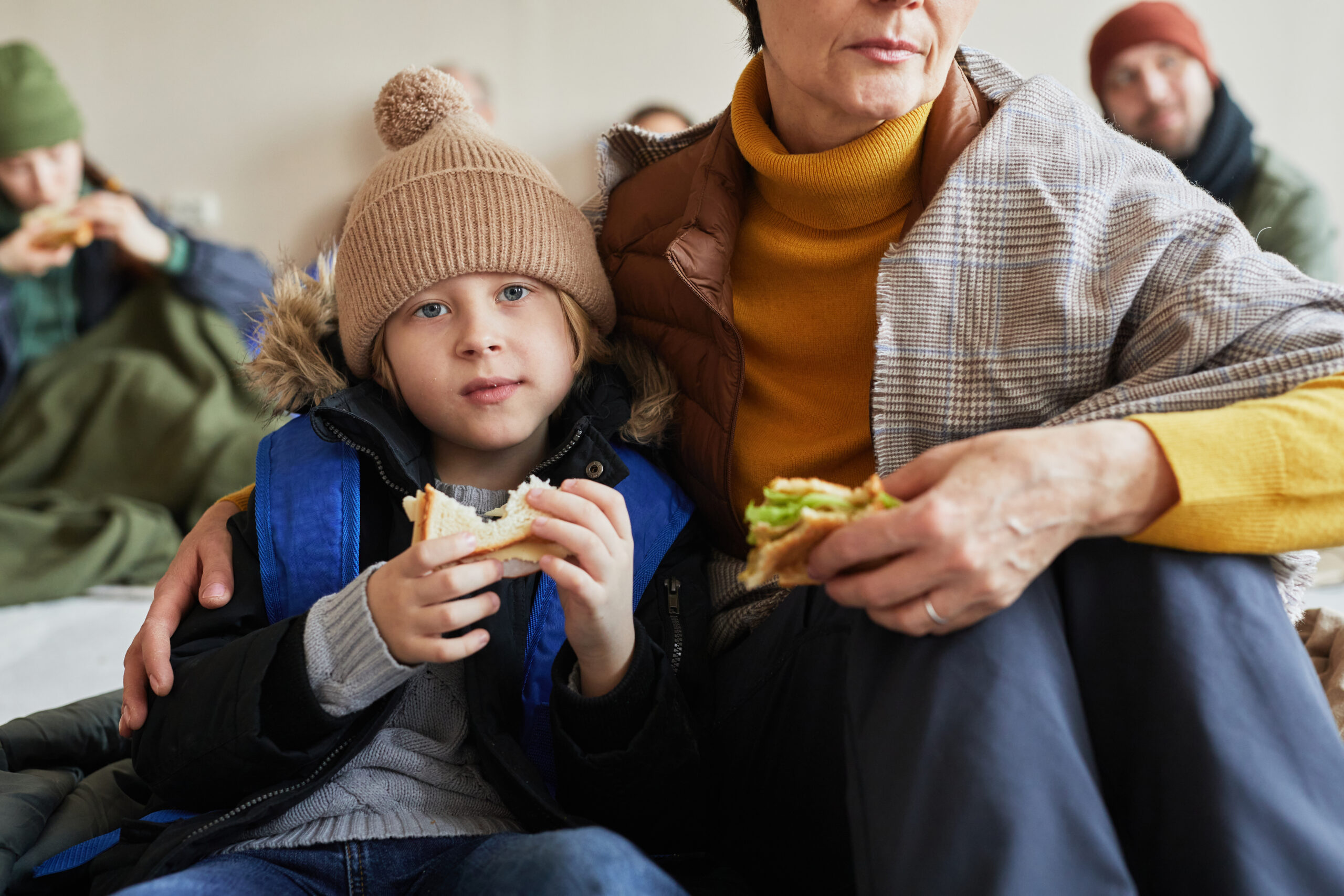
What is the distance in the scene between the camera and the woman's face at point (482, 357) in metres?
1.20

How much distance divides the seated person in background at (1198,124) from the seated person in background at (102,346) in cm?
272

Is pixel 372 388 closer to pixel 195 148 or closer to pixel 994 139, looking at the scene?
pixel 994 139

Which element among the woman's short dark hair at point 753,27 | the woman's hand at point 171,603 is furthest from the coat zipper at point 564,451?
the woman's short dark hair at point 753,27

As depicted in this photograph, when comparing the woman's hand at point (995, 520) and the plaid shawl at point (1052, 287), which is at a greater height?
the plaid shawl at point (1052, 287)

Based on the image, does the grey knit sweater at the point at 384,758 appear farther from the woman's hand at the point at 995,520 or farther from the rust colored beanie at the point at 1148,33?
the rust colored beanie at the point at 1148,33

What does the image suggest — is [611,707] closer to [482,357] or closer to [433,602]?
[433,602]

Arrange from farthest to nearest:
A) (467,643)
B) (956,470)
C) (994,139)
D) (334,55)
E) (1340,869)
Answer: (334,55) → (994,139) → (467,643) → (956,470) → (1340,869)

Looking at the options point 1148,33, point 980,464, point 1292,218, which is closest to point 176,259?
point 980,464

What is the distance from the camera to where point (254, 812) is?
1014 millimetres

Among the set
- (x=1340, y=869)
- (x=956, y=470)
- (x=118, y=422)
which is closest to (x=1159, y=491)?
(x=956, y=470)

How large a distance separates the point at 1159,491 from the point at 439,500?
671 mm

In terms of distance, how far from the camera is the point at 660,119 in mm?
3775

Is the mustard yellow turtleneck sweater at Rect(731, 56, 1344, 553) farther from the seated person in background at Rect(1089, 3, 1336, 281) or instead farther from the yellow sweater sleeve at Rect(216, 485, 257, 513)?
the seated person in background at Rect(1089, 3, 1336, 281)

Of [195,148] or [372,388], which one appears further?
[195,148]
